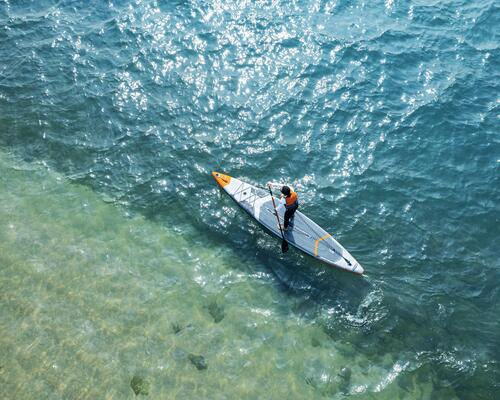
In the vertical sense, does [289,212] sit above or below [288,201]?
below

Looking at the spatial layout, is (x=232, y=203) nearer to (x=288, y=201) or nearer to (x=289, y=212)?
(x=289, y=212)

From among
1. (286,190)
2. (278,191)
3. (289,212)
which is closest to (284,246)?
(289,212)

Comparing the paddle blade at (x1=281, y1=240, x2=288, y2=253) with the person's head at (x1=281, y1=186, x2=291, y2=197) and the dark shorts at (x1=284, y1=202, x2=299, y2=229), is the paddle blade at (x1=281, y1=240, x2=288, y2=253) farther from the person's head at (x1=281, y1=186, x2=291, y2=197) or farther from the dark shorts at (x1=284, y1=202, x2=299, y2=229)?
the person's head at (x1=281, y1=186, x2=291, y2=197)

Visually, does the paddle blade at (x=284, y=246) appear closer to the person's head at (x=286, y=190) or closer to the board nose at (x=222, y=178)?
the person's head at (x=286, y=190)

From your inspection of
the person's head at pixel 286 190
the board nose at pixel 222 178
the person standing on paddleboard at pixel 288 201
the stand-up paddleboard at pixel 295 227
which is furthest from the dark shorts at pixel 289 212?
the board nose at pixel 222 178

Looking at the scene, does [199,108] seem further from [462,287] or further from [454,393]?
[454,393]

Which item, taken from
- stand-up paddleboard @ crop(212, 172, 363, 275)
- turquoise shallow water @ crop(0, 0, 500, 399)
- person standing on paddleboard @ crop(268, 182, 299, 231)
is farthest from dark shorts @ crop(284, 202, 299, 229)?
turquoise shallow water @ crop(0, 0, 500, 399)

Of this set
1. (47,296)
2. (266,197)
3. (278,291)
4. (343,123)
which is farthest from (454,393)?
(47,296)
